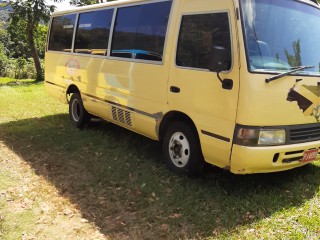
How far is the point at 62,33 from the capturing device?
8.40m

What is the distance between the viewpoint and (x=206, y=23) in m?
4.45

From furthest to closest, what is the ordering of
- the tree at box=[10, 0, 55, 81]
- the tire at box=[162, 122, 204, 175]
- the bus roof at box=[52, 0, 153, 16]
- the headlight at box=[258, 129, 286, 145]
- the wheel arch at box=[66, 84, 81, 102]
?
the tree at box=[10, 0, 55, 81]
the wheel arch at box=[66, 84, 81, 102]
the bus roof at box=[52, 0, 153, 16]
the tire at box=[162, 122, 204, 175]
the headlight at box=[258, 129, 286, 145]

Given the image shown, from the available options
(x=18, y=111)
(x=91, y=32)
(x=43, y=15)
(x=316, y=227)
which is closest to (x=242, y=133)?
(x=316, y=227)

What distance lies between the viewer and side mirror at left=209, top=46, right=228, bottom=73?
3986mm

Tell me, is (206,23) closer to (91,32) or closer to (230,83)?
(230,83)

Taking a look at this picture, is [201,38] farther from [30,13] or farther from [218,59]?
[30,13]

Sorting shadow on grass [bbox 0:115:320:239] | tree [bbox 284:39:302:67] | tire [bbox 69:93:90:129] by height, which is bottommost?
shadow on grass [bbox 0:115:320:239]

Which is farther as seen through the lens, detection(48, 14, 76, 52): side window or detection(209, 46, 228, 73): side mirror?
detection(48, 14, 76, 52): side window

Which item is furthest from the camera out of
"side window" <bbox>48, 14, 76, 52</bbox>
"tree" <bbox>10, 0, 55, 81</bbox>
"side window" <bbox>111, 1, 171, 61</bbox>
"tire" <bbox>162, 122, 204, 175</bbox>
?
"tree" <bbox>10, 0, 55, 81</bbox>

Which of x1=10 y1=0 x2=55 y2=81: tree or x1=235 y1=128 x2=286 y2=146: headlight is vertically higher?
x1=10 y1=0 x2=55 y2=81: tree

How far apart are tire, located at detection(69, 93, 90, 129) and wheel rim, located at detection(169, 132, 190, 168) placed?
309 centimetres

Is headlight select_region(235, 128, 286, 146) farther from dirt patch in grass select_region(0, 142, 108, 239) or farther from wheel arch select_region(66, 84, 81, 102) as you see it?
wheel arch select_region(66, 84, 81, 102)

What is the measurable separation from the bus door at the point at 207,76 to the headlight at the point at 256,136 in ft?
0.40

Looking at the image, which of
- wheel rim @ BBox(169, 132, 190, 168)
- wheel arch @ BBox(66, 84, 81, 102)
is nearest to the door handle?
wheel rim @ BBox(169, 132, 190, 168)
